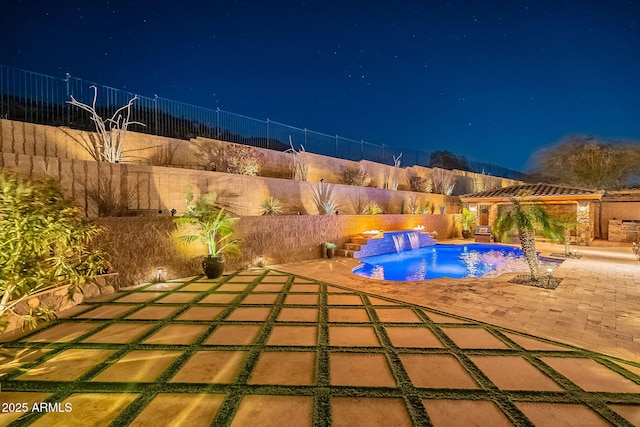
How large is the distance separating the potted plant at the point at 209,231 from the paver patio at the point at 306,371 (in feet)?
6.87

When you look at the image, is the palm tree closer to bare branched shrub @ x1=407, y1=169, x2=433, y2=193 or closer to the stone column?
the stone column

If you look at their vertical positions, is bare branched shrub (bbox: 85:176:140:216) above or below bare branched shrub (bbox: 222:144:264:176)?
below

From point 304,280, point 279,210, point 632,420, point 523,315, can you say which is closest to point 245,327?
point 304,280

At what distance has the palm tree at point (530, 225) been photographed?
627cm

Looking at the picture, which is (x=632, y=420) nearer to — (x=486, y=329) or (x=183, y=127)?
(x=486, y=329)

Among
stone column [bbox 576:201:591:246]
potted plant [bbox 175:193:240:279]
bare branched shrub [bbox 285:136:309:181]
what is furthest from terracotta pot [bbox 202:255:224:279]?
stone column [bbox 576:201:591:246]

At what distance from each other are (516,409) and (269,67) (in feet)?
72.5

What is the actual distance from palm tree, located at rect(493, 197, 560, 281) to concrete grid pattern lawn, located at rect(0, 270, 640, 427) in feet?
11.6

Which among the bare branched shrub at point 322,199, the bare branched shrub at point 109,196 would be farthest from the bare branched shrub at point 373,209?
the bare branched shrub at point 109,196

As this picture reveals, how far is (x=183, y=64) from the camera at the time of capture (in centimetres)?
1419

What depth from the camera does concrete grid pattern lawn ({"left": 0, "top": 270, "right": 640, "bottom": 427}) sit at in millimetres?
2178

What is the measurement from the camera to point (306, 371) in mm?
2818

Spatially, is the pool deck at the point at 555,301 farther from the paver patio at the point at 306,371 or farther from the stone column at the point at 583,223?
the stone column at the point at 583,223

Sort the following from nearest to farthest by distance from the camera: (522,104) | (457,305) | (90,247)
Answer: (457,305)
(90,247)
(522,104)
